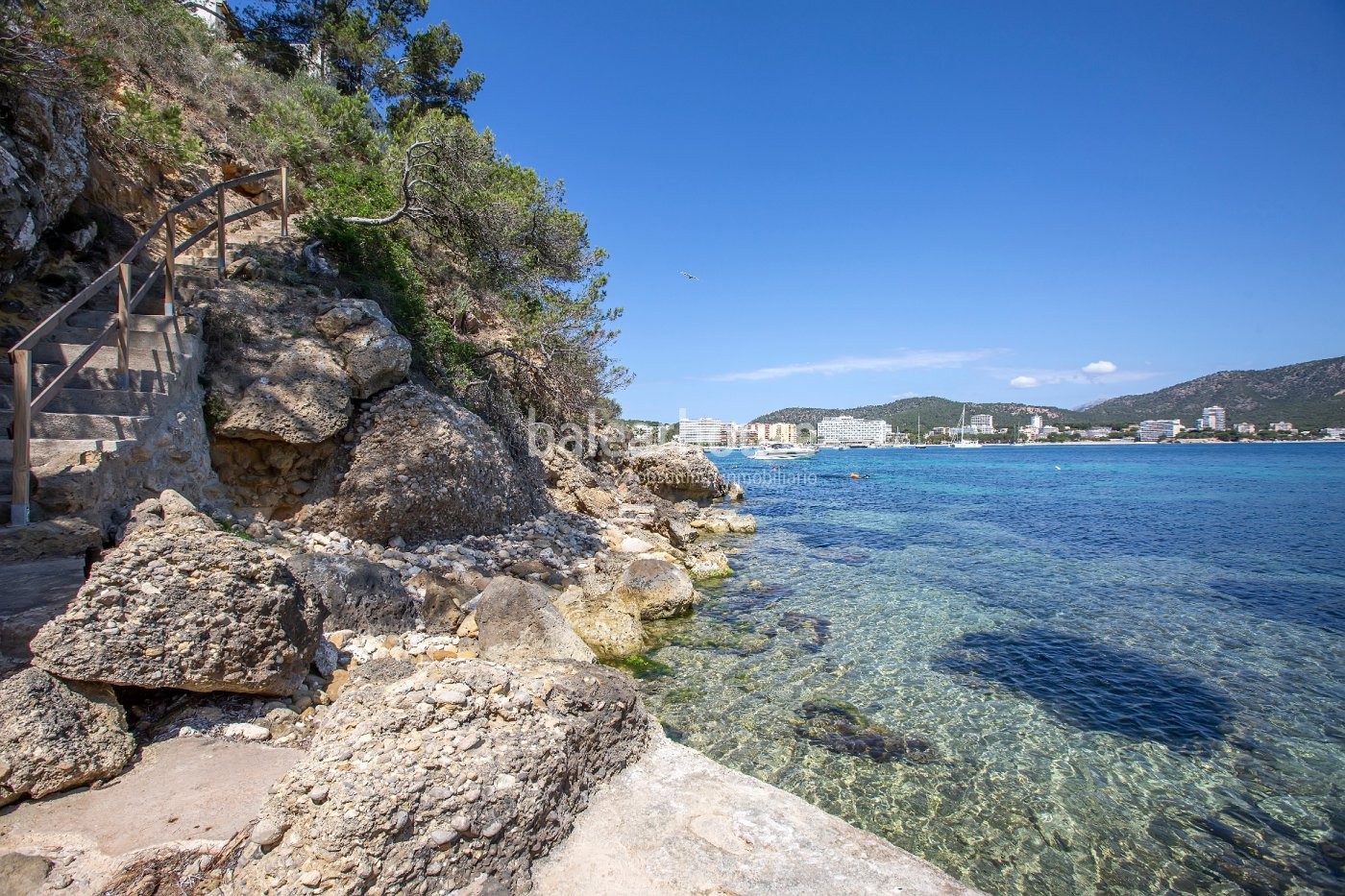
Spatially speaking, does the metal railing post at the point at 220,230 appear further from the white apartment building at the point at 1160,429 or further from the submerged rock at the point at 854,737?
the white apartment building at the point at 1160,429

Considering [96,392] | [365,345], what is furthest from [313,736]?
[365,345]

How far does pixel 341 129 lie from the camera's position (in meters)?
14.6

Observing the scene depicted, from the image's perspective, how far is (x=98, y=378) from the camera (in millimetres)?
6582

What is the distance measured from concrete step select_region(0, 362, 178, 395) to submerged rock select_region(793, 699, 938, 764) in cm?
823

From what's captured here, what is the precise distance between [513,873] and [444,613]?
487 cm

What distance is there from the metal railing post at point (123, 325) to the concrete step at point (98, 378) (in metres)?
0.06

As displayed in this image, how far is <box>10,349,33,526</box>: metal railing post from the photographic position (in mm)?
4801

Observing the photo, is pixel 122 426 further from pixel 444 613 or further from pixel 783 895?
pixel 783 895

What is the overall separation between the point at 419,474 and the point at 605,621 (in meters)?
3.83

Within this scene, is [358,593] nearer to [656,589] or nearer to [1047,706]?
[656,589]

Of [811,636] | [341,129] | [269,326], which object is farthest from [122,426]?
[341,129]

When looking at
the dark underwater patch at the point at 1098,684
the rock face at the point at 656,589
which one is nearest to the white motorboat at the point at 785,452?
the rock face at the point at 656,589

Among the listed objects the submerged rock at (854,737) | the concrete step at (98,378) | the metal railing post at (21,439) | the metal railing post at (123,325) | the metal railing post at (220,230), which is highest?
the metal railing post at (220,230)

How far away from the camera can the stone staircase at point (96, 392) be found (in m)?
5.31
